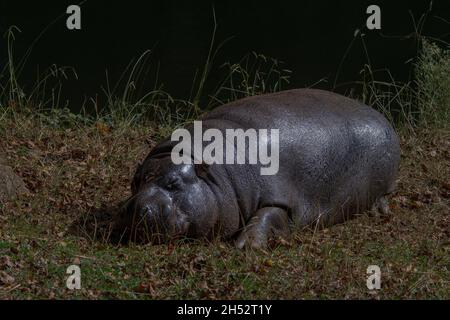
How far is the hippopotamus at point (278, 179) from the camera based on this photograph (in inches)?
Result: 271

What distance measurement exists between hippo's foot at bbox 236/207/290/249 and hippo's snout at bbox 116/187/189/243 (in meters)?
0.42

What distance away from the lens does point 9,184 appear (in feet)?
24.9

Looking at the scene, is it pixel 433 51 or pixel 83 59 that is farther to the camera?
pixel 83 59

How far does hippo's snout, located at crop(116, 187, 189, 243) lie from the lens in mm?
6750

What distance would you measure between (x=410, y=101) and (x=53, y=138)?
3366 millimetres

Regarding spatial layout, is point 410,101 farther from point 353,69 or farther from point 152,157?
point 152,157

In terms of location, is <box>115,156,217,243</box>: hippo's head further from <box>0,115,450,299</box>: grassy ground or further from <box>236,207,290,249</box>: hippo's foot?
<box>236,207,290,249</box>: hippo's foot

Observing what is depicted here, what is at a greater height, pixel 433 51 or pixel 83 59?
pixel 433 51

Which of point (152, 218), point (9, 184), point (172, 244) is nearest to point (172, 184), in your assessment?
point (152, 218)

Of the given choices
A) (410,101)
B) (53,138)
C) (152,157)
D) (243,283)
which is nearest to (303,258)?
(243,283)

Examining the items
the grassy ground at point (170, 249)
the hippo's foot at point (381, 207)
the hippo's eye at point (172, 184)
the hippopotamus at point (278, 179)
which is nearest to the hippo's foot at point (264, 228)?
the hippopotamus at point (278, 179)

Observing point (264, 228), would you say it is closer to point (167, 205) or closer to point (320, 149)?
point (167, 205)
